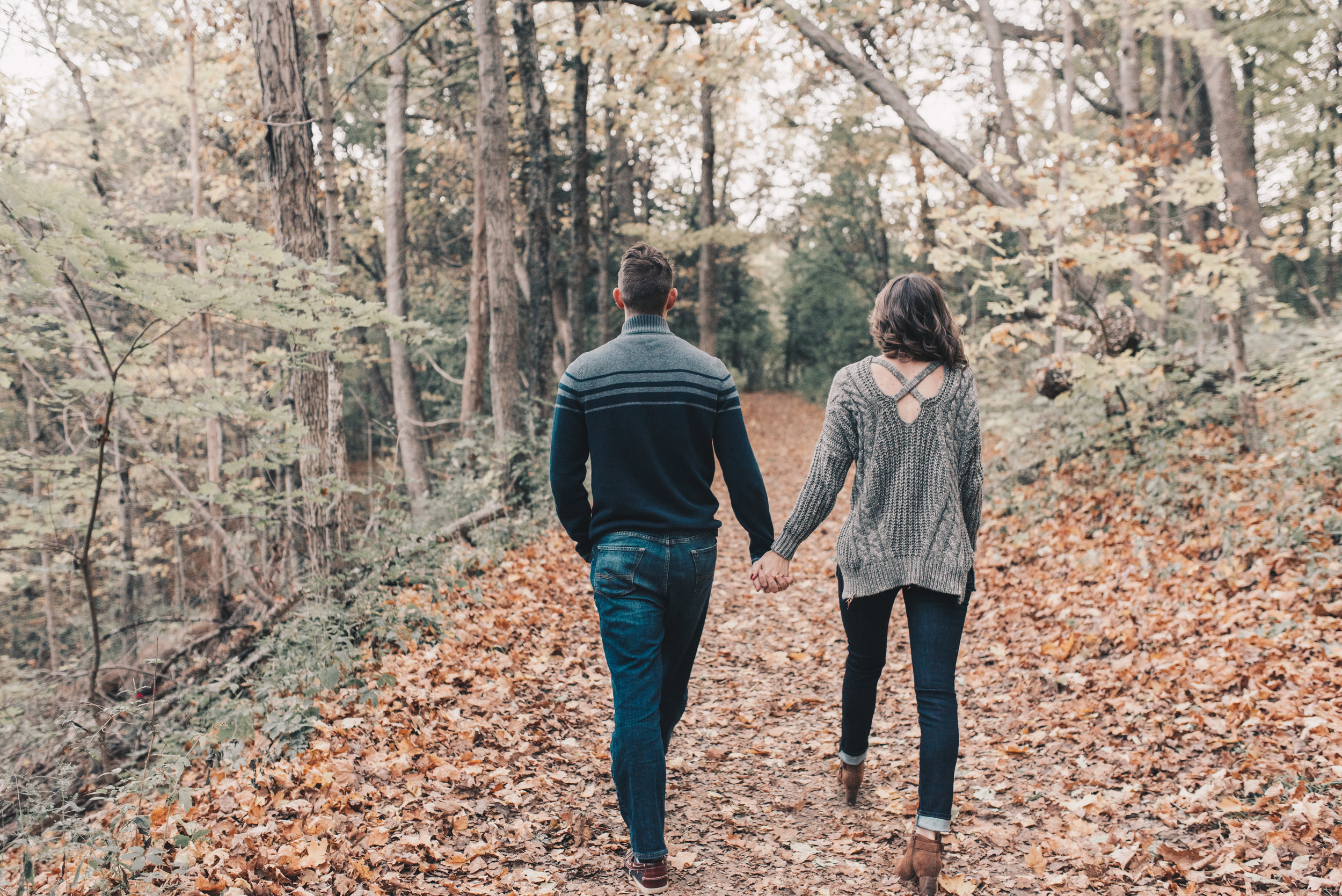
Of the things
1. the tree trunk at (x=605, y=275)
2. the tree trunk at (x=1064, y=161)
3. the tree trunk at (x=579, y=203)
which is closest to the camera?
the tree trunk at (x=1064, y=161)

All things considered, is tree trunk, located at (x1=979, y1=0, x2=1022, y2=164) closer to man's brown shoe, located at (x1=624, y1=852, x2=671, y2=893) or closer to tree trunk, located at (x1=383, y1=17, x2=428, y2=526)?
tree trunk, located at (x1=383, y1=17, x2=428, y2=526)

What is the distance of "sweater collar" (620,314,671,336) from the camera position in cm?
285

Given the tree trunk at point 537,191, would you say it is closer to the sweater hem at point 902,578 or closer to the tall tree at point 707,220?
the tall tree at point 707,220

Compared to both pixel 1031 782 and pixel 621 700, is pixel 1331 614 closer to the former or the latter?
pixel 1031 782

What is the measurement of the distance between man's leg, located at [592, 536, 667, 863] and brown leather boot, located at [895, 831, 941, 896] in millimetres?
911

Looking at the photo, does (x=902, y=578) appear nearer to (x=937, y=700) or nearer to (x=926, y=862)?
(x=937, y=700)

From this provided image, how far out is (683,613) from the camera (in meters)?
2.81

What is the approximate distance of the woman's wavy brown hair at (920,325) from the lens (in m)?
2.85

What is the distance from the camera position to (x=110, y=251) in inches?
164

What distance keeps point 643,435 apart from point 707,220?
16.0 m

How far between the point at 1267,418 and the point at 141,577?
20.6m

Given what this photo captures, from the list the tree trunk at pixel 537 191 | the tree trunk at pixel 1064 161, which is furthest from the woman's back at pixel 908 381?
the tree trunk at pixel 537 191

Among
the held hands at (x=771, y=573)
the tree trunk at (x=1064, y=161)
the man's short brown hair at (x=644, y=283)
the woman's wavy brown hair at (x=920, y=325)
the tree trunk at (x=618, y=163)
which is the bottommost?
the held hands at (x=771, y=573)

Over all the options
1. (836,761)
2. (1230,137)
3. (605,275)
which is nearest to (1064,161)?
(1230,137)
